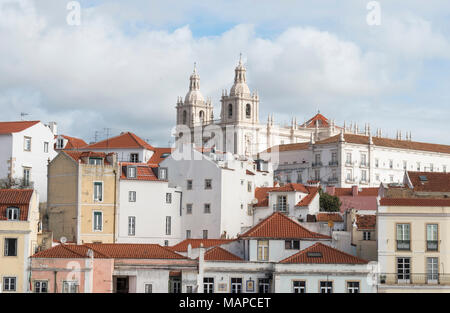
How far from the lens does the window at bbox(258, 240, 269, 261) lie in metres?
75.6

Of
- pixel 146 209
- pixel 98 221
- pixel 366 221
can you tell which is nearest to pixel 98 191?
pixel 98 221

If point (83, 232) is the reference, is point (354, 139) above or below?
above

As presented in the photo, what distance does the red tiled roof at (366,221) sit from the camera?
8078 cm

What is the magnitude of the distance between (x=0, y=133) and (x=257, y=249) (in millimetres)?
30046

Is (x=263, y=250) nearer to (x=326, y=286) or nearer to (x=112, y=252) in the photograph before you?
(x=326, y=286)

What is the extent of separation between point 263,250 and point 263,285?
4.36 metres

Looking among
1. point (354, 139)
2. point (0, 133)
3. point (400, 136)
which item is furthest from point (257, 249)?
point (400, 136)

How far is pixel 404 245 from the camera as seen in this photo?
70.9 m

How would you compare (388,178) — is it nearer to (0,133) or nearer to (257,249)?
(0,133)

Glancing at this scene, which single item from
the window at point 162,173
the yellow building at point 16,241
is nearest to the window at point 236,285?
the yellow building at point 16,241

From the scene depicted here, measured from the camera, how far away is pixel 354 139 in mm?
162125

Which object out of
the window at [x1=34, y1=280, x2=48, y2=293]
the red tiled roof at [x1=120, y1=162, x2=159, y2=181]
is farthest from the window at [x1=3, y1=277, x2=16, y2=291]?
the red tiled roof at [x1=120, y1=162, x2=159, y2=181]

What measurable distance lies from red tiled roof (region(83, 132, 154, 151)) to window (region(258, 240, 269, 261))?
42.9m

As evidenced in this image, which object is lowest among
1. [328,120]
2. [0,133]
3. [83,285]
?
[83,285]
